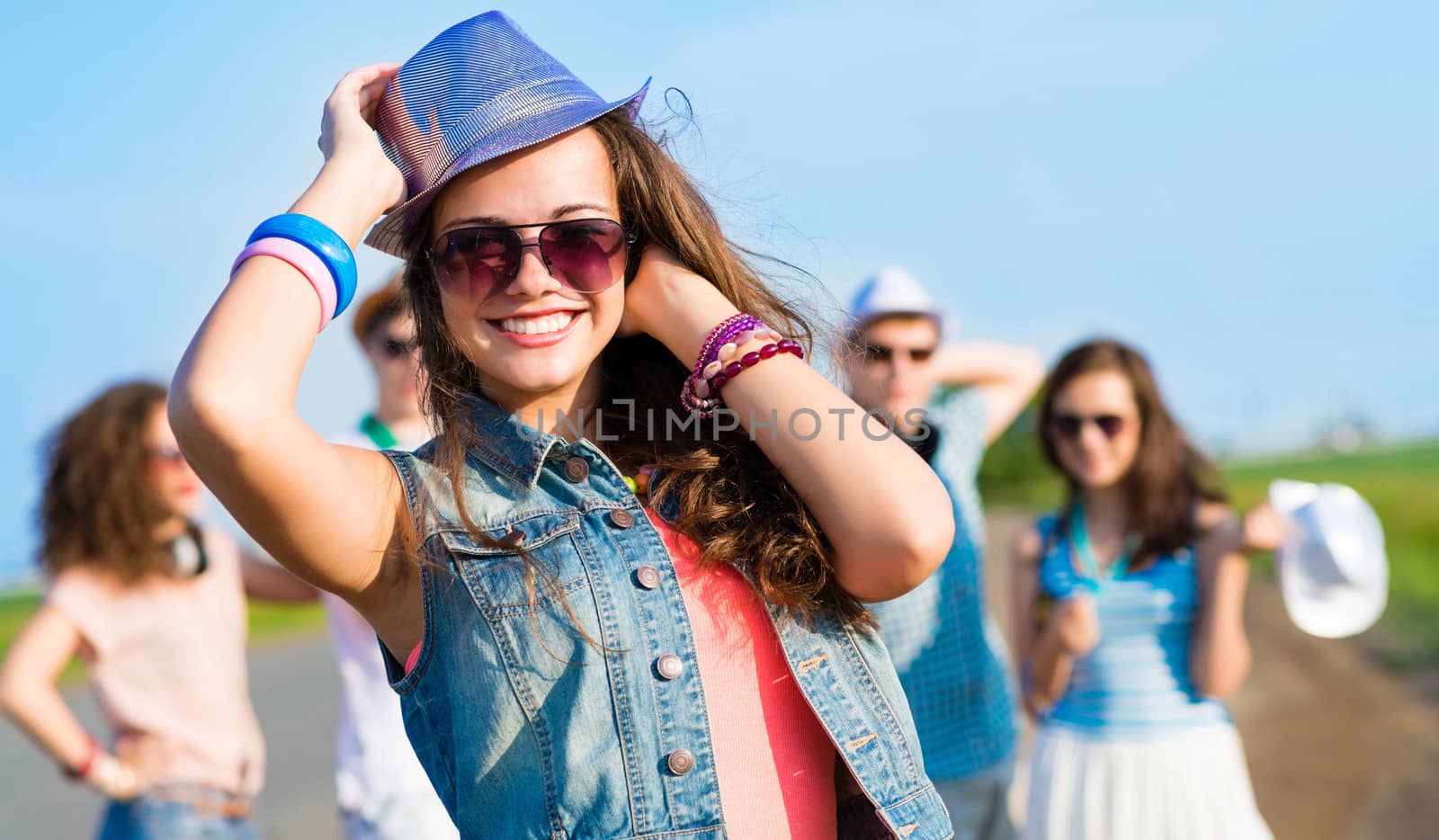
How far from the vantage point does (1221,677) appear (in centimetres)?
399

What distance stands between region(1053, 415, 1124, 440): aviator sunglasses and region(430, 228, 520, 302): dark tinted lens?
2.97 m

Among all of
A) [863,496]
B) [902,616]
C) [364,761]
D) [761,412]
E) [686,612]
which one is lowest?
[364,761]

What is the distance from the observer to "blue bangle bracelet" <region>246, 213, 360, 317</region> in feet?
5.79

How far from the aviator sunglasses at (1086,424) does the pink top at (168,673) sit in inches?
117

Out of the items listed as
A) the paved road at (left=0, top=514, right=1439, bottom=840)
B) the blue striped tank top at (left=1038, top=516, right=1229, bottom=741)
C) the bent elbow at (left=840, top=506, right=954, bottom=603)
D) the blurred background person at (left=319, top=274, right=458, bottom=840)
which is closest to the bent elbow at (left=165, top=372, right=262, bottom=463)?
the bent elbow at (left=840, top=506, right=954, bottom=603)

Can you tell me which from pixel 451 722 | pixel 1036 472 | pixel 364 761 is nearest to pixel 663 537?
pixel 451 722

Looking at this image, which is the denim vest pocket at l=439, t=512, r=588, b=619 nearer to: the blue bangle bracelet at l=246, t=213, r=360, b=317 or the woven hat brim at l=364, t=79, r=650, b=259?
the blue bangle bracelet at l=246, t=213, r=360, b=317

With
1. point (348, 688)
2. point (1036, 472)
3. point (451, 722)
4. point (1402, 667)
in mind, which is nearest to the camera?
point (451, 722)

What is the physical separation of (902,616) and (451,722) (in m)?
2.27

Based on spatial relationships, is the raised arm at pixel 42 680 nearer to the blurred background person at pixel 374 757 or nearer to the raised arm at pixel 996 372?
the blurred background person at pixel 374 757

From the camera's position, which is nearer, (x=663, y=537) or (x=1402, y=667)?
(x=663, y=537)

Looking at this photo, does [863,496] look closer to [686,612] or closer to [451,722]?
[686,612]

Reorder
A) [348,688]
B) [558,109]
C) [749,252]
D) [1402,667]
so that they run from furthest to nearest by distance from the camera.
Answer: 1. [1402,667]
2. [348,688]
3. [749,252]
4. [558,109]

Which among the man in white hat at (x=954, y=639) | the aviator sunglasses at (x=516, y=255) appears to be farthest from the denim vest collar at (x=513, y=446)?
the man in white hat at (x=954, y=639)
